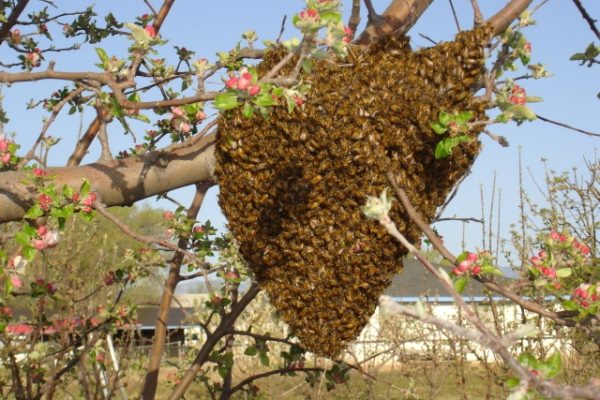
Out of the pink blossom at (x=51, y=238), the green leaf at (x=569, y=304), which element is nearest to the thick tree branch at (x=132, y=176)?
the pink blossom at (x=51, y=238)

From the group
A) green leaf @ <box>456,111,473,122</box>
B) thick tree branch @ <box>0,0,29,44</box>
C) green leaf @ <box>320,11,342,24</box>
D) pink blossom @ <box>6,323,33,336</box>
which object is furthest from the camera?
pink blossom @ <box>6,323,33,336</box>

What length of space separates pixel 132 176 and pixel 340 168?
814mm

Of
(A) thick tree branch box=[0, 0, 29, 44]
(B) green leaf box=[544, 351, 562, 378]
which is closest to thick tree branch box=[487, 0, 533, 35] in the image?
(B) green leaf box=[544, 351, 562, 378]

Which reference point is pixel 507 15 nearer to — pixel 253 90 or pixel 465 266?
pixel 465 266

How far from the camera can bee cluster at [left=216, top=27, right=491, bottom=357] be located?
2475mm

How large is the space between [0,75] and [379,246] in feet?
5.06

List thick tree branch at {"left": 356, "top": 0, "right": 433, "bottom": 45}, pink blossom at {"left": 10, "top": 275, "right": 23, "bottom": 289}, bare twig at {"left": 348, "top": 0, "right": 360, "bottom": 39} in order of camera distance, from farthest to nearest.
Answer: bare twig at {"left": 348, "top": 0, "right": 360, "bottom": 39}, pink blossom at {"left": 10, "top": 275, "right": 23, "bottom": 289}, thick tree branch at {"left": 356, "top": 0, "right": 433, "bottom": 45}

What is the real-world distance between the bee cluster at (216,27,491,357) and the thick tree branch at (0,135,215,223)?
147mm

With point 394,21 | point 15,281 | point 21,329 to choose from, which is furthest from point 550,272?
point 21,329

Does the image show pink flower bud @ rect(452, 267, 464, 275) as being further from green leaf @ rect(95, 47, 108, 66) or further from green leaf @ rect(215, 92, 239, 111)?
green leaf @ rect(95, 47, 108, 66)

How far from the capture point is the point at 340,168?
2.49 metres

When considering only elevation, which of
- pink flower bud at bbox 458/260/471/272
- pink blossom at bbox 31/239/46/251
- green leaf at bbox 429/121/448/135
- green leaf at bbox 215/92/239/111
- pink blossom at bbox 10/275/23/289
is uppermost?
green leaf at bbox 429/121/448/135

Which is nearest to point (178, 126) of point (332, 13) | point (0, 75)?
point (0, 75)

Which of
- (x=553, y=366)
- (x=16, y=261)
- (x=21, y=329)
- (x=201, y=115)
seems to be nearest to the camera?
(x=553, y=366)
